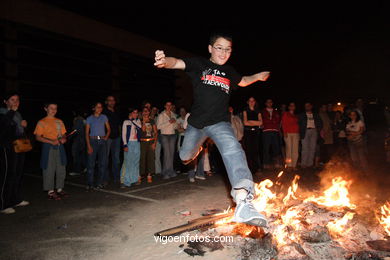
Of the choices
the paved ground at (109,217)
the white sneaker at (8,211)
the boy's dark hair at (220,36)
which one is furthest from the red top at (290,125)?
the white sneaker at (8,211)

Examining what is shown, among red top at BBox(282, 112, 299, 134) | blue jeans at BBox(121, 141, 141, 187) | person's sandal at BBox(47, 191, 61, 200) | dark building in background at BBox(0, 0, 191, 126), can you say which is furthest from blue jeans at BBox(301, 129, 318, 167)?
dark building in background at BBox(0, 0, 191, 126)

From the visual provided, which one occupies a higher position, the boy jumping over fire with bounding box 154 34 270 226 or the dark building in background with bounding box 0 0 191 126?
the dark building in background with bounding box 0 0 191 126

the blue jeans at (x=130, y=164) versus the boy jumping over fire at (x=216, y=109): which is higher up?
the boy jumping over fire at (x=216, y=109)

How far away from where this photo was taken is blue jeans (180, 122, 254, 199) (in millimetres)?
3242

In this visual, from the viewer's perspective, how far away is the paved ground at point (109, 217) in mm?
3719

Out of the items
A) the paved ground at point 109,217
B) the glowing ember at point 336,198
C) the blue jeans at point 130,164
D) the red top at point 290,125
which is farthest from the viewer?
the red top at point 290,125

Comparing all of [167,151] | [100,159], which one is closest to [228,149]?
[100,159]

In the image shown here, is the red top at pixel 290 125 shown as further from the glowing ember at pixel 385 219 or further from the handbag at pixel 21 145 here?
the handbag at pixel 21 145

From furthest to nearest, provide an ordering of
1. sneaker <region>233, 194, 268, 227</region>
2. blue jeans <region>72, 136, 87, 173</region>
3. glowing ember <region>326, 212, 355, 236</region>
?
1. blue jeans <region>72, 136, 87, 173</region>
2. glowing ember <region>326, 212, 355, 236</region>
3. sneaker <region>233, 194, 268, 227</region>

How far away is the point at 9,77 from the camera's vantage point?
1113 cm

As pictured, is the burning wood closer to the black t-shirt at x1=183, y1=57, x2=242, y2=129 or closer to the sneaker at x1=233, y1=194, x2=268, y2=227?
the sneaker at x1=233, y1=194, x2=268, y2=227

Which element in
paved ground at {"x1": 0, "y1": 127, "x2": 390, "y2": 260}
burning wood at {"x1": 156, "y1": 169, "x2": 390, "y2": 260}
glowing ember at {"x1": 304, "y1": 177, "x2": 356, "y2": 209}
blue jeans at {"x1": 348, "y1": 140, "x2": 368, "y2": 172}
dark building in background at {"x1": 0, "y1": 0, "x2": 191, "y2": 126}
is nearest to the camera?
burning wood at {"x1": 156, "y1": 169, "x2": 390, "y2": 260}

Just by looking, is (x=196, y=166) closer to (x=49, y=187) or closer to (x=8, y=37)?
(x=49, y=187)

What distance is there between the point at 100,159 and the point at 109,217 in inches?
102
